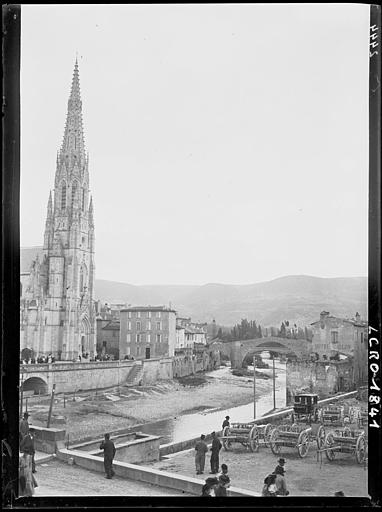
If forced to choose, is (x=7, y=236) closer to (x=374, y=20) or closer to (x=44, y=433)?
(x=44, y=433)

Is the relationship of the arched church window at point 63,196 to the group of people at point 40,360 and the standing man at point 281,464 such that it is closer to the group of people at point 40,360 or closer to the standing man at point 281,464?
the group of people at point 40,360

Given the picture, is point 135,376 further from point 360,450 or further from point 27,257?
point 360,450

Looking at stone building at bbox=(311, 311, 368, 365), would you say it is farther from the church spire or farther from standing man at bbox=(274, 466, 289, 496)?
the church spire

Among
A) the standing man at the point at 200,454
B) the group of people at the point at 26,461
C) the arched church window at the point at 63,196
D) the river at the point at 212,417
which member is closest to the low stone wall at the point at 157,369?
the river at the point at 212,417

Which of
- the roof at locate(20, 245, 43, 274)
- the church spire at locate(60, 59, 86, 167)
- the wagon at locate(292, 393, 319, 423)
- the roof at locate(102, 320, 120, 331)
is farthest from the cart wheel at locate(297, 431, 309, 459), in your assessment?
the church spire at locate(60, 59, 86, 167)

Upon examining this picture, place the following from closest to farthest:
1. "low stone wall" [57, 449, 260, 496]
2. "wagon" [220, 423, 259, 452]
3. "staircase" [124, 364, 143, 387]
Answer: "low stone wall" [57, 449, 260, 496]
"wagon" [220, 423, 259, 452]
"staircase" [124, 364, 143, 387]
